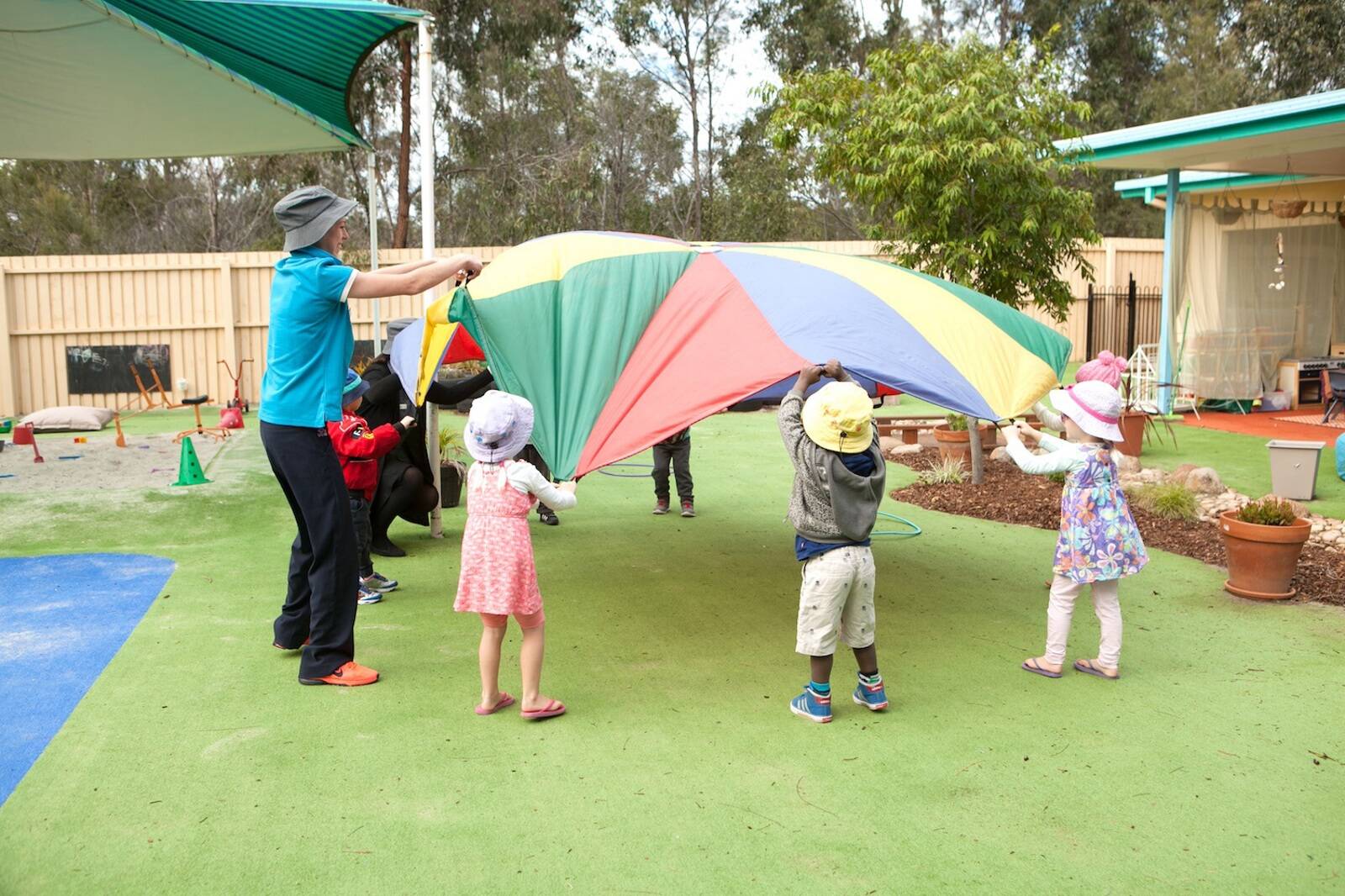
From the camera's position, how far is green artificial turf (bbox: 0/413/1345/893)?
2.87 m

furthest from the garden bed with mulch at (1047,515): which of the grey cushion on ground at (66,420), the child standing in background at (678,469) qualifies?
the grey cushion on ground at (66,420)

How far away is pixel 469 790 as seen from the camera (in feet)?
10.9

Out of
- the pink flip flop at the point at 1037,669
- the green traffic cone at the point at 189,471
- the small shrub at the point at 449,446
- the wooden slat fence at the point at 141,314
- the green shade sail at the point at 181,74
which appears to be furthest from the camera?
the wooden slat fence at the point at 141,314

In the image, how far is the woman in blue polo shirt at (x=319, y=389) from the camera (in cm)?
397

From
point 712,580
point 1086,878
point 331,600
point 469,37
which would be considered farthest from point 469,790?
point 469,37

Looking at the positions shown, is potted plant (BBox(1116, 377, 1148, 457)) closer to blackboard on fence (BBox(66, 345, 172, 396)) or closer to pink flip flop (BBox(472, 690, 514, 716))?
pink flip flop (BBox(472, 690, 514, 716))

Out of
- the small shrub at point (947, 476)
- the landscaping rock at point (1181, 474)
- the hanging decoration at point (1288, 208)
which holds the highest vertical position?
the hanging decoration at point (1288, 208)

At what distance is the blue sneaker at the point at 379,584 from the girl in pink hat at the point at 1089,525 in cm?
320

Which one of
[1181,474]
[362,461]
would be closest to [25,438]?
[362,461]

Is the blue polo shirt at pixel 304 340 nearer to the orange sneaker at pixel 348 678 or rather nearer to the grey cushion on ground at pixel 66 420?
the orange sneaker at pixel 348 678

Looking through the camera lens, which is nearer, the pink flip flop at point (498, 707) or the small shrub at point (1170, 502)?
the pink flip flop at point (498, 707)

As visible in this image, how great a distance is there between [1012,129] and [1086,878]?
6.65 metres

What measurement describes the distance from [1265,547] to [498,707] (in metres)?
3.84

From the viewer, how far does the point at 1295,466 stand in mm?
7531
